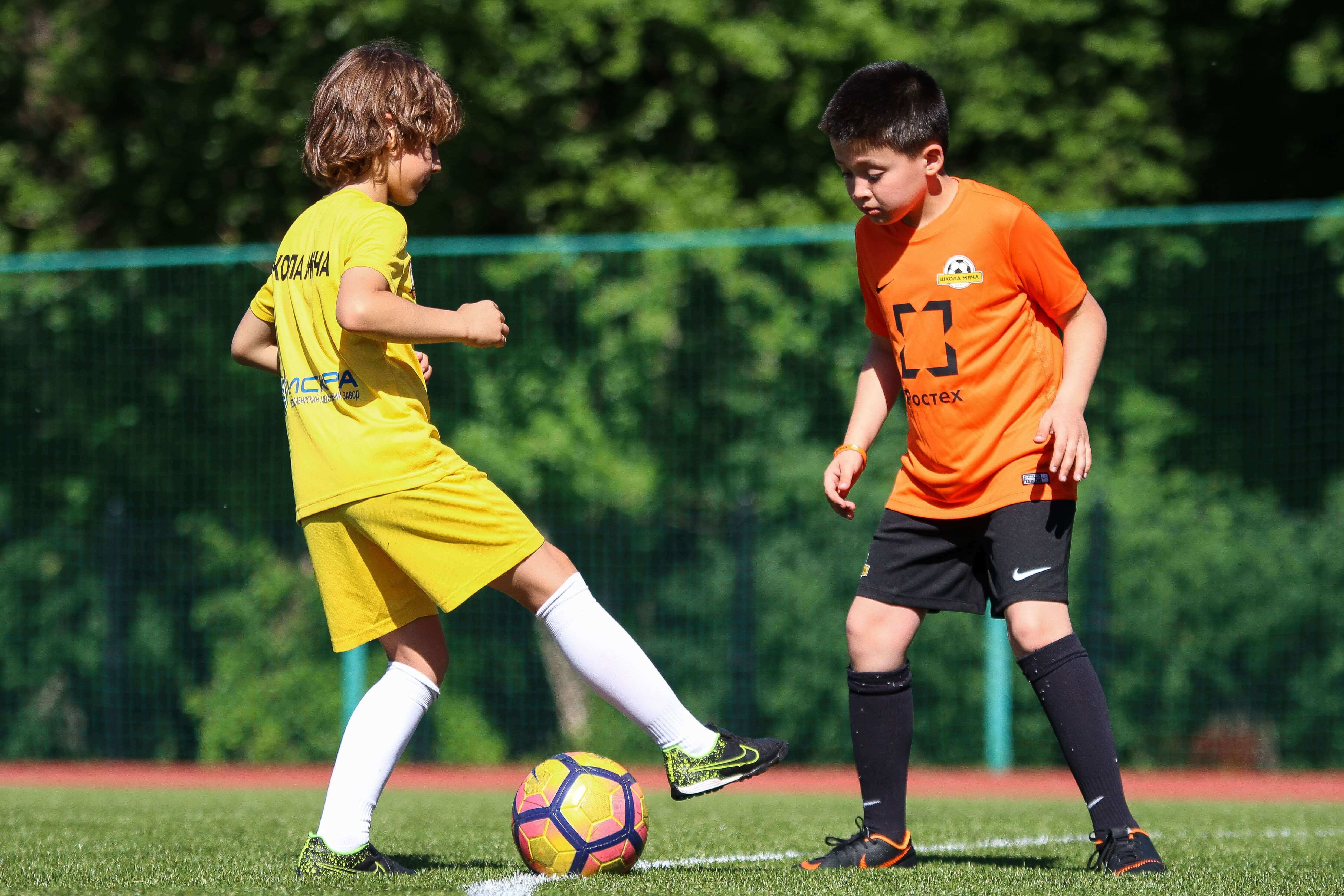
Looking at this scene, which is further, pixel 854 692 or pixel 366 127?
pixel 854 692

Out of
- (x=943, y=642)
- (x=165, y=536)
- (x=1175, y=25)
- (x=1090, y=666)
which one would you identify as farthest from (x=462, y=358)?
(x=1090, y=666)

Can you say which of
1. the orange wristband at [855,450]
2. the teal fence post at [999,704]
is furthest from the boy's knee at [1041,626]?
the teal fence post at [999,704]

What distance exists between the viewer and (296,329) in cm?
320

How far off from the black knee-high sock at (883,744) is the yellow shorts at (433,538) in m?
0.95

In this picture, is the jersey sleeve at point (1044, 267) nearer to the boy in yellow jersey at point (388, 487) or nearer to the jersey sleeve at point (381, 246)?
the boy in yellow jersey at point (388, 487)

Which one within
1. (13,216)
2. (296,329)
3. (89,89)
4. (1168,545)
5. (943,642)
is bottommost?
(943,642)

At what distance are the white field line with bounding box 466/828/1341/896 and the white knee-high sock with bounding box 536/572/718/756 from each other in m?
0.38

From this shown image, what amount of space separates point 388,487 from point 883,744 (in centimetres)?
137

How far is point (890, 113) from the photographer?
3340mm

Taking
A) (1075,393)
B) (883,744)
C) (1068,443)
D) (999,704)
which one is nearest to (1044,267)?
(1075,393)

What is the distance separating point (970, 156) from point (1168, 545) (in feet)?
12.6

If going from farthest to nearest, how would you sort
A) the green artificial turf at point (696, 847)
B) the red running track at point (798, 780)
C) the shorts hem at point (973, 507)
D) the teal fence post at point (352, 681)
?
the teal fence post at point (352, 681) < the red running track at point (798, 780) < the shorts hem at point (973, 507) < the green artificial turf at point (696, 847)

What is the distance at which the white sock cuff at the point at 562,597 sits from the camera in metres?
3.12

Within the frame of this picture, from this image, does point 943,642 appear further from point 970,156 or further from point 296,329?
point 296,329
